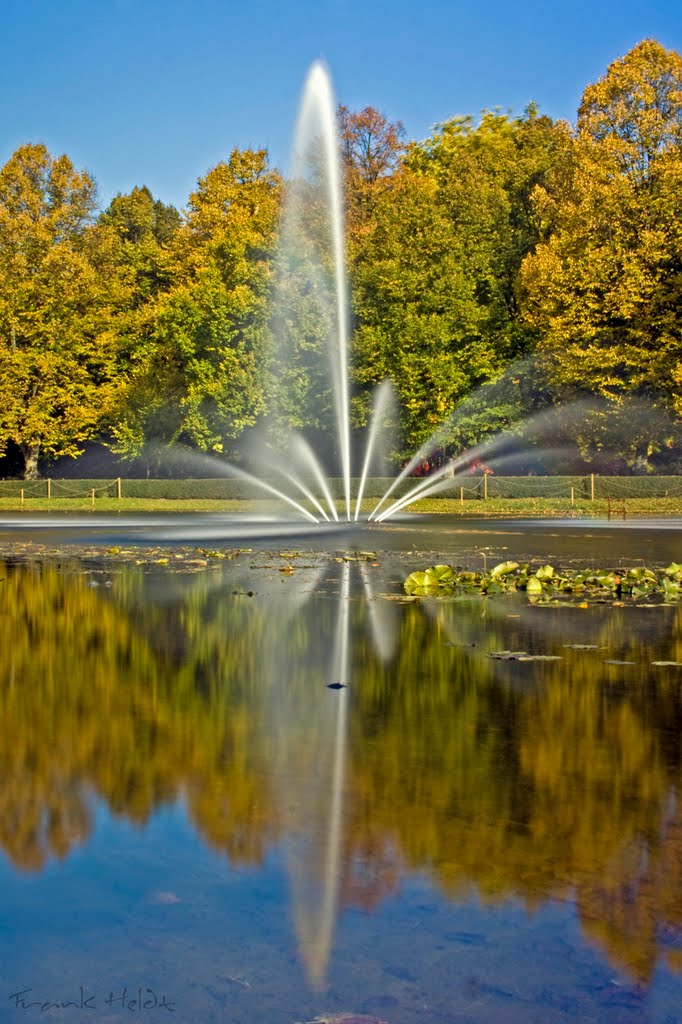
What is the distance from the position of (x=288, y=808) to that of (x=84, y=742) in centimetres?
191

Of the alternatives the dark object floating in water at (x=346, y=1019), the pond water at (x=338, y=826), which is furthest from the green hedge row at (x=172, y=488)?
the dark object floating in water at (x=346, y=1019)

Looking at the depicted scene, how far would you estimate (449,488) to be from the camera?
193 feet

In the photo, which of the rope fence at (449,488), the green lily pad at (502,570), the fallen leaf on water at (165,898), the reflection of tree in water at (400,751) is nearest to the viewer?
the fallen leaf on water at (165,898)

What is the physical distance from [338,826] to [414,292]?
57.6 m

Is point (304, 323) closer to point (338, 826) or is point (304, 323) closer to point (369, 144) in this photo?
point (369, 144)

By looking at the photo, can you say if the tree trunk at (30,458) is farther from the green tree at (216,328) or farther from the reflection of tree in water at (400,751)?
the reflection of tree in water at (400,751)

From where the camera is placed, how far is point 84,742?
298 inches

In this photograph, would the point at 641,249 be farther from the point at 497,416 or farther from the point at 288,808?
the point at 288,808

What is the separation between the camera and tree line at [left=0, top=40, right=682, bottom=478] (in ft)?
180

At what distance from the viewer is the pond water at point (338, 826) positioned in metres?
4.07

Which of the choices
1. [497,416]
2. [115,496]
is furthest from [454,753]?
[115,496]
